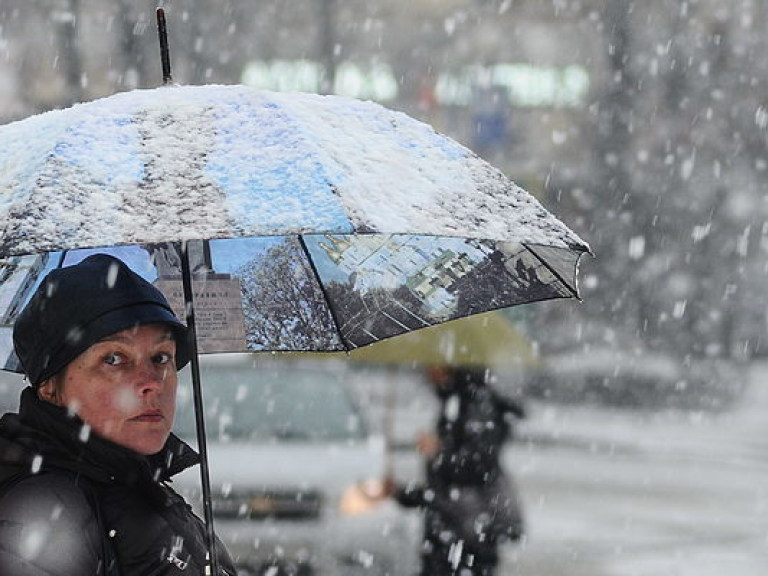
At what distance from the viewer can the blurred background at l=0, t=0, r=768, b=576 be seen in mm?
22766

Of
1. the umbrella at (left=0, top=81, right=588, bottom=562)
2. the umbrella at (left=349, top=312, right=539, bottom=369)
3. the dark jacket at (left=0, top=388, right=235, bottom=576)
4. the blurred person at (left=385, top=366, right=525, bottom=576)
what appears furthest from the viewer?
Result: the umbrella at (left=349, top=312, right=539, bottom=369)

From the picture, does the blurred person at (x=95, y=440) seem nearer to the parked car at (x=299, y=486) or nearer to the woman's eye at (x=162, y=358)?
the woman's eye at (x=162, y=358)

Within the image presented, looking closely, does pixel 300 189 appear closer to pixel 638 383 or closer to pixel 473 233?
pixel 473 233

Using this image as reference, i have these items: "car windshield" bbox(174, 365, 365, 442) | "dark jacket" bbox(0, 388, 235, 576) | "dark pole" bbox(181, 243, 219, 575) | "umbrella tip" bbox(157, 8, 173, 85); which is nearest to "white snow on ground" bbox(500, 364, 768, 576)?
"car windshield" bbox(174, 365, 365, 442)

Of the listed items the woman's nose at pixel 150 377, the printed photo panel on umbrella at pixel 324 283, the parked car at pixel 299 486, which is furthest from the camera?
the parked car at pixel 299 486

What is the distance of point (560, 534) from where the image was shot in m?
10.3

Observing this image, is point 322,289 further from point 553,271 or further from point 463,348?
point 463,348

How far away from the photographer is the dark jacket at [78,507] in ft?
6.95

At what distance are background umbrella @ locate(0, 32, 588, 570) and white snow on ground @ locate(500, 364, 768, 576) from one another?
214 inches

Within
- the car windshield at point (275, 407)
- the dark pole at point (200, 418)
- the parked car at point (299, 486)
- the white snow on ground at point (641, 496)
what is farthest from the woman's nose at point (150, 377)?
the white snow on ground at point (641, 496)

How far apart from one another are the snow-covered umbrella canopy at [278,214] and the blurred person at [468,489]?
501cm

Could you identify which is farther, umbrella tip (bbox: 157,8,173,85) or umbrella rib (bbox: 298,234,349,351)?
A: umbrella rib (bbox: 298,234,349,351)

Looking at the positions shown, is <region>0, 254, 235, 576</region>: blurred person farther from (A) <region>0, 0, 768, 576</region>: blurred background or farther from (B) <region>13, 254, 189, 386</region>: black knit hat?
(A) <region>0, 0, 768, 576</region>: blurred background

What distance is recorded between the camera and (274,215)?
2.42 m
